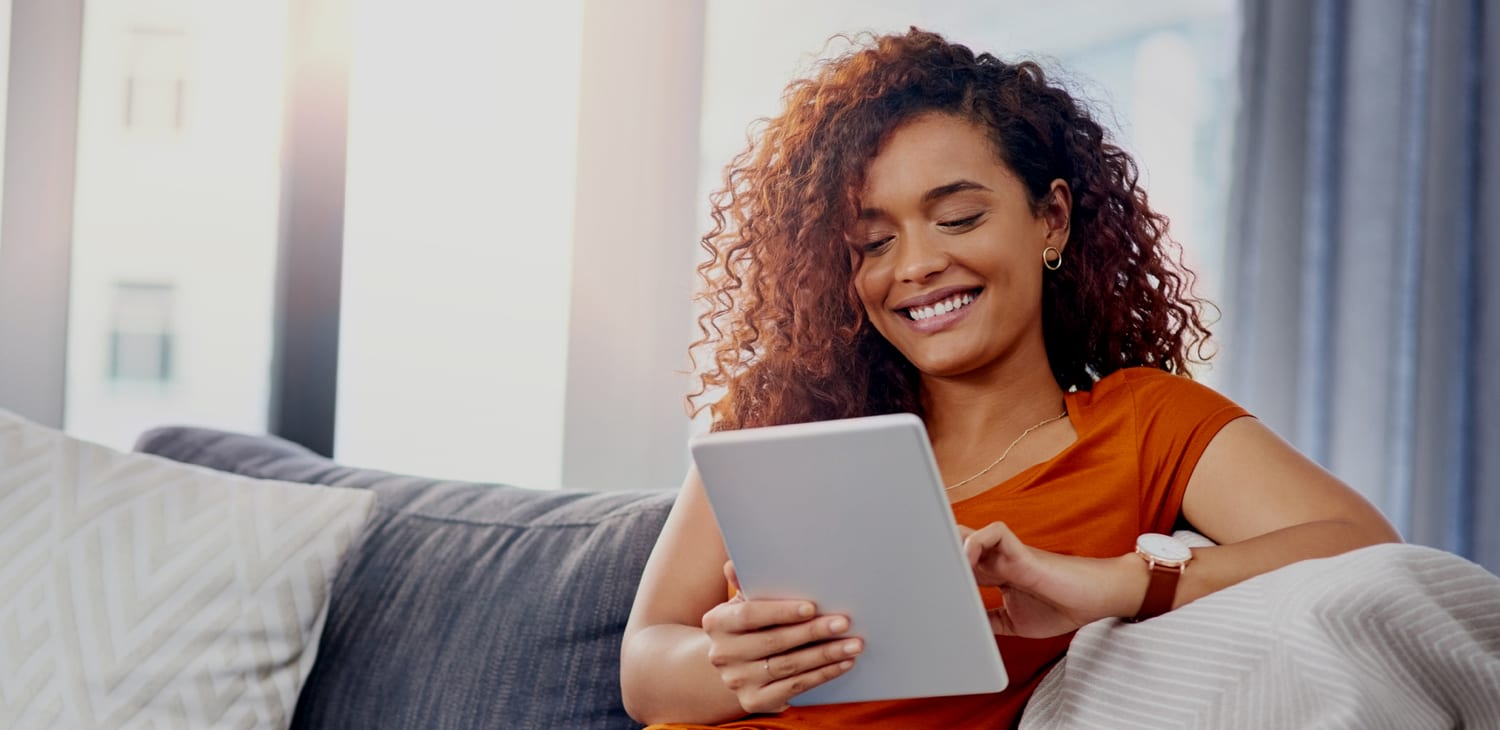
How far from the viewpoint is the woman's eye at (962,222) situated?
1.30 meters

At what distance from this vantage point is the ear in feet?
4.49

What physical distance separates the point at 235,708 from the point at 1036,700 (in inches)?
34.5

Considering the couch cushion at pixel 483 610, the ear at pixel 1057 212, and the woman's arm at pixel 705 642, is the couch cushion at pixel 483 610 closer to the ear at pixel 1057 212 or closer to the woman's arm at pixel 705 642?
the woman's arm at pixel 705 642

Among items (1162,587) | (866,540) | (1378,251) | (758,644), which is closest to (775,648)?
(758,644)

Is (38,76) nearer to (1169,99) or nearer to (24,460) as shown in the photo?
(24,460)

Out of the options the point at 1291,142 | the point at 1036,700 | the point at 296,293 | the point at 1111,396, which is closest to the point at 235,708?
the point at 1036,700

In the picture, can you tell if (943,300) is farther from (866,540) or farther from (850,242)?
(866,540)

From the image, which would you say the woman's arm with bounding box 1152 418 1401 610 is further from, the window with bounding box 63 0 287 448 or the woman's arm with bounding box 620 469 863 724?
the window with bounding box 63 0 287 448

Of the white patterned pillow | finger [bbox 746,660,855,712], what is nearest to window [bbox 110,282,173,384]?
the white patterned pillow

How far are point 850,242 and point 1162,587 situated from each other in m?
0.51

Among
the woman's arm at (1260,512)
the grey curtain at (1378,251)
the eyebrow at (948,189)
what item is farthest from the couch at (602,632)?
the grey curtain at (1378,251)

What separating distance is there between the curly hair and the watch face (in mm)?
373

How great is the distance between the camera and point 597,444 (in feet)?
8.82

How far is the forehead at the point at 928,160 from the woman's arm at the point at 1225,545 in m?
0.36
